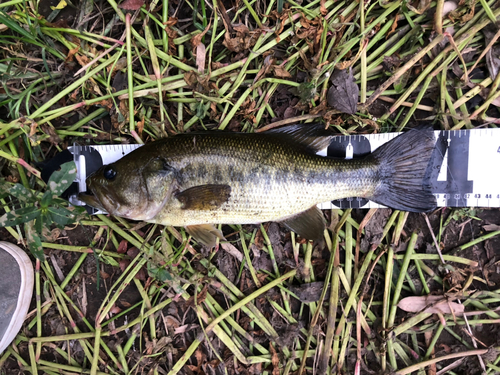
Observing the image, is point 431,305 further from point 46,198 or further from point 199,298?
point 46,198

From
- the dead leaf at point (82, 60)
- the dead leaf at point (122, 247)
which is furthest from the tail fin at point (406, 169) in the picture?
the dead leaf at point (82, 60)

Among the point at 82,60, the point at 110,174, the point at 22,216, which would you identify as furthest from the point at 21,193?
the point at 82,60

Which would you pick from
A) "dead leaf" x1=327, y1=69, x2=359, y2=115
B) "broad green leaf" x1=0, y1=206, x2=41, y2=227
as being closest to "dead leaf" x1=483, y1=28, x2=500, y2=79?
"dead leaf" x1=327, y1=69, x2=359, y2=115

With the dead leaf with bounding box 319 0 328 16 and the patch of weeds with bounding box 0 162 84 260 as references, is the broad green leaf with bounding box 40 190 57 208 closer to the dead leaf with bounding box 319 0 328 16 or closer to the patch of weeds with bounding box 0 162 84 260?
the patch of weeds with bounding box 0 162 84 260

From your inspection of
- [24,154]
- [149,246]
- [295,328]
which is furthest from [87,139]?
[295,328]

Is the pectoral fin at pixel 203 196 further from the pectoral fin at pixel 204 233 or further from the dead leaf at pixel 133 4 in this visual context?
the dead leaf at pixel 133 4
